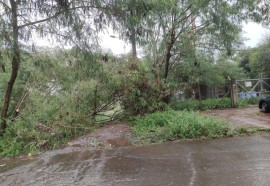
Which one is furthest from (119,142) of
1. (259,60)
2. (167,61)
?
(259,60)

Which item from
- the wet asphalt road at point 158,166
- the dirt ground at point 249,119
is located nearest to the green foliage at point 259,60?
the dirt ground at point 249,119

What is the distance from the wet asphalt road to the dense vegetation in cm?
105

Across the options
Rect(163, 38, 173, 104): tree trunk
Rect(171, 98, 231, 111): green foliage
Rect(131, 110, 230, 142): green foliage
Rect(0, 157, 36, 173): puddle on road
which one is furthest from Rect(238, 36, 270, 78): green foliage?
Rect(0, 157, 36, 173): puddle on road

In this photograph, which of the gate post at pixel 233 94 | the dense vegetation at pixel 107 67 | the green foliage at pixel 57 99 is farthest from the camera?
the gate post at pixel 233 94

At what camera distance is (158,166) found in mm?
5250

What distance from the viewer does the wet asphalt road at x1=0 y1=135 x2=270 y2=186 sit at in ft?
14.8

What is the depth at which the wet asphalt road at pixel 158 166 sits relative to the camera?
14.8ft

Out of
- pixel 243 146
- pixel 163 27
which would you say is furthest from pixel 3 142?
pixel 163 27

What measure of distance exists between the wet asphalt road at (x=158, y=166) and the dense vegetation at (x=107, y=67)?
105 cm

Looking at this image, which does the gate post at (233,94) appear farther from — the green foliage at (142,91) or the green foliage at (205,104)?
the green foliage at (142,91)

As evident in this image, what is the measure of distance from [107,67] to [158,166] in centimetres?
515

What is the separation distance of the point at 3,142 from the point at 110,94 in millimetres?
4340

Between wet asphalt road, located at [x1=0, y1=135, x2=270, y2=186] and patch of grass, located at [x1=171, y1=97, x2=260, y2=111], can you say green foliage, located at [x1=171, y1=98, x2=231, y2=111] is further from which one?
wet asphalt road, located at [x1=0, y1=135, x2=270, y2=186]

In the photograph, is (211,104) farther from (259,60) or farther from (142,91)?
(259,60)
